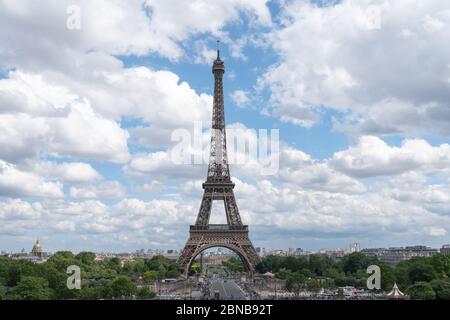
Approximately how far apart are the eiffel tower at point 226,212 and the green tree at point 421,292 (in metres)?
27.0

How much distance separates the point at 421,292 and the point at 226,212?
30724 mm

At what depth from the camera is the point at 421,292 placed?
162ft

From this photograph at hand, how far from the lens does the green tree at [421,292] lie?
48.7 metres

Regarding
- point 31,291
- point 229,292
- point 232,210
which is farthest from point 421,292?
point 31,291

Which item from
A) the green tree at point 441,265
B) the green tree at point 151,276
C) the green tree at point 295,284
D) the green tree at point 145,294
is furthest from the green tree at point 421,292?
the green tree at point 151,276

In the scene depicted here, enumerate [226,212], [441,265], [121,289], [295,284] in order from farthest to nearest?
[226,212] → [295,284] → [441,265] → [121,289]

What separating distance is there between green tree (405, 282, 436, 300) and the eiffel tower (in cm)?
2703

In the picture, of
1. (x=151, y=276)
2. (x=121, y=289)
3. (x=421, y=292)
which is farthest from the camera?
(x=151, y=276)

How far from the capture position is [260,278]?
79.0m

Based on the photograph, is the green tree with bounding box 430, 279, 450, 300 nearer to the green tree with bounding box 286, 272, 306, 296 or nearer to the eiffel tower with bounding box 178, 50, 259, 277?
the green tree with bounding box 286, 272, 306, 296

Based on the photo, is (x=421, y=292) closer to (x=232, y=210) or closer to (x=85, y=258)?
(x=232, y=210)

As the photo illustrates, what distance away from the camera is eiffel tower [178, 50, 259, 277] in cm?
7462
